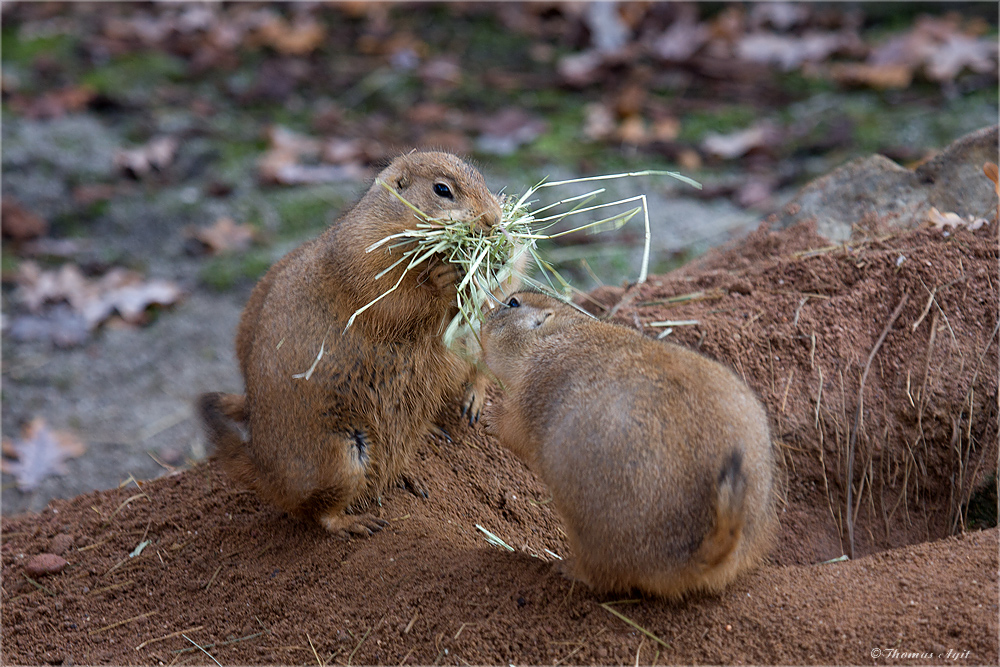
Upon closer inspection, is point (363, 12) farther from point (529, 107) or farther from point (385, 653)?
point (385, 653)

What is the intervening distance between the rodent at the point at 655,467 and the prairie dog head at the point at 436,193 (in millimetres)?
859

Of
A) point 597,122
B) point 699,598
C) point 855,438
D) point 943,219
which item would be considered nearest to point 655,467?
point 699,598

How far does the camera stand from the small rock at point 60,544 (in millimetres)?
4242

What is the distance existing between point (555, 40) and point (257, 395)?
7.89m

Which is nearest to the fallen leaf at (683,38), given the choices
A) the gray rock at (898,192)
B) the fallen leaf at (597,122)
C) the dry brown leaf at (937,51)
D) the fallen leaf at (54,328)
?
the fallen leaf at (597,122)

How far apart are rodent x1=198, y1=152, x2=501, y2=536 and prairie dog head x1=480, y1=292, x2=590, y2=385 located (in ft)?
0.85

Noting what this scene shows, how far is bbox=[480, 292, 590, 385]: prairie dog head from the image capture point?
142 inches

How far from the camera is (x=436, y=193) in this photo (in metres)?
3.91

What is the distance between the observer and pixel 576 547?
313 cm

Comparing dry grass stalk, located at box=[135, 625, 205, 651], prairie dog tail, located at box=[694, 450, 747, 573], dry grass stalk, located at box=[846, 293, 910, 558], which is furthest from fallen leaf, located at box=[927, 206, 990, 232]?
dry grass stalk, located at box=[135, 625, 205, 651]

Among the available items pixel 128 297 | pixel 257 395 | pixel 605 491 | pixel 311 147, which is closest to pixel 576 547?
pixel 605 491

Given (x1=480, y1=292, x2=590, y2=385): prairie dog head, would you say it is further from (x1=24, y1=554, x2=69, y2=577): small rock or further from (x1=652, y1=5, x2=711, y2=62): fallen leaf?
(x1=652, y1=5, x2=711, y2=62): fallen leaf

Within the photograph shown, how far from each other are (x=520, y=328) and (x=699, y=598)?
1236 millimetres

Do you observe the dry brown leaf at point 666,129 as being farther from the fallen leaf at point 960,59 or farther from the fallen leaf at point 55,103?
the fallen leaf at point 55,103
